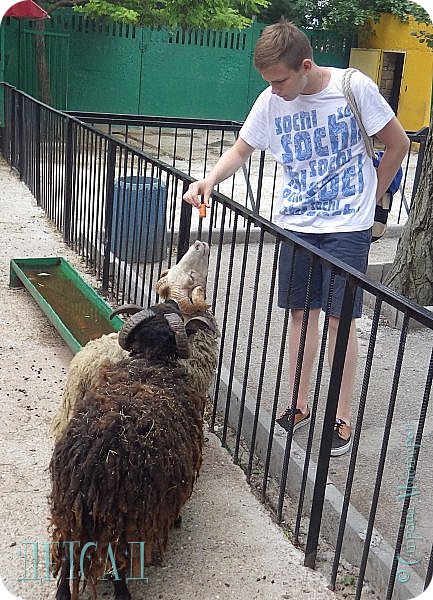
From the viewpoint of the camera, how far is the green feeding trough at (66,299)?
16.5 ft

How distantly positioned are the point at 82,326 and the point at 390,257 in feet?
13.7

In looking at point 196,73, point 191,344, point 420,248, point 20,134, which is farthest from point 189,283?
point 196,73

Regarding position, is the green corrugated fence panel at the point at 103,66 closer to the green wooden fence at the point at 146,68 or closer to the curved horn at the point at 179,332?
the green wooden fence at the point at 146,68

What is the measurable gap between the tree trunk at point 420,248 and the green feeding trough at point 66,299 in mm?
2437

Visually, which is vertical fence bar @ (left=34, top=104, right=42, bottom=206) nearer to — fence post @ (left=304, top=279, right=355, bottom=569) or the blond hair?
the blond hair

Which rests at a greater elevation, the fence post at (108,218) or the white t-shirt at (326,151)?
the white t-shirt at (326,151)

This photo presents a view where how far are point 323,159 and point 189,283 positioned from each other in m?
0.85

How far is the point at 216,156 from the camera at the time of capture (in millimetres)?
15898

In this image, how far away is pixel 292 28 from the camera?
3240mm

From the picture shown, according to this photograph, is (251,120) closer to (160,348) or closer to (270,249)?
(160,348)

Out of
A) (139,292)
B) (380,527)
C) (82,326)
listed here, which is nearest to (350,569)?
(380,527)

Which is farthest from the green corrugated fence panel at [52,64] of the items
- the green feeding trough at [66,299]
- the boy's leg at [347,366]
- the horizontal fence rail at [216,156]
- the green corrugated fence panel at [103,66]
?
the boy's leg at [347,366]

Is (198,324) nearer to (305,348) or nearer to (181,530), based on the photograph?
(305,348)

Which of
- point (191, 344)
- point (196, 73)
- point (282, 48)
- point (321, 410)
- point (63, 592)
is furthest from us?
point (196, 73)
